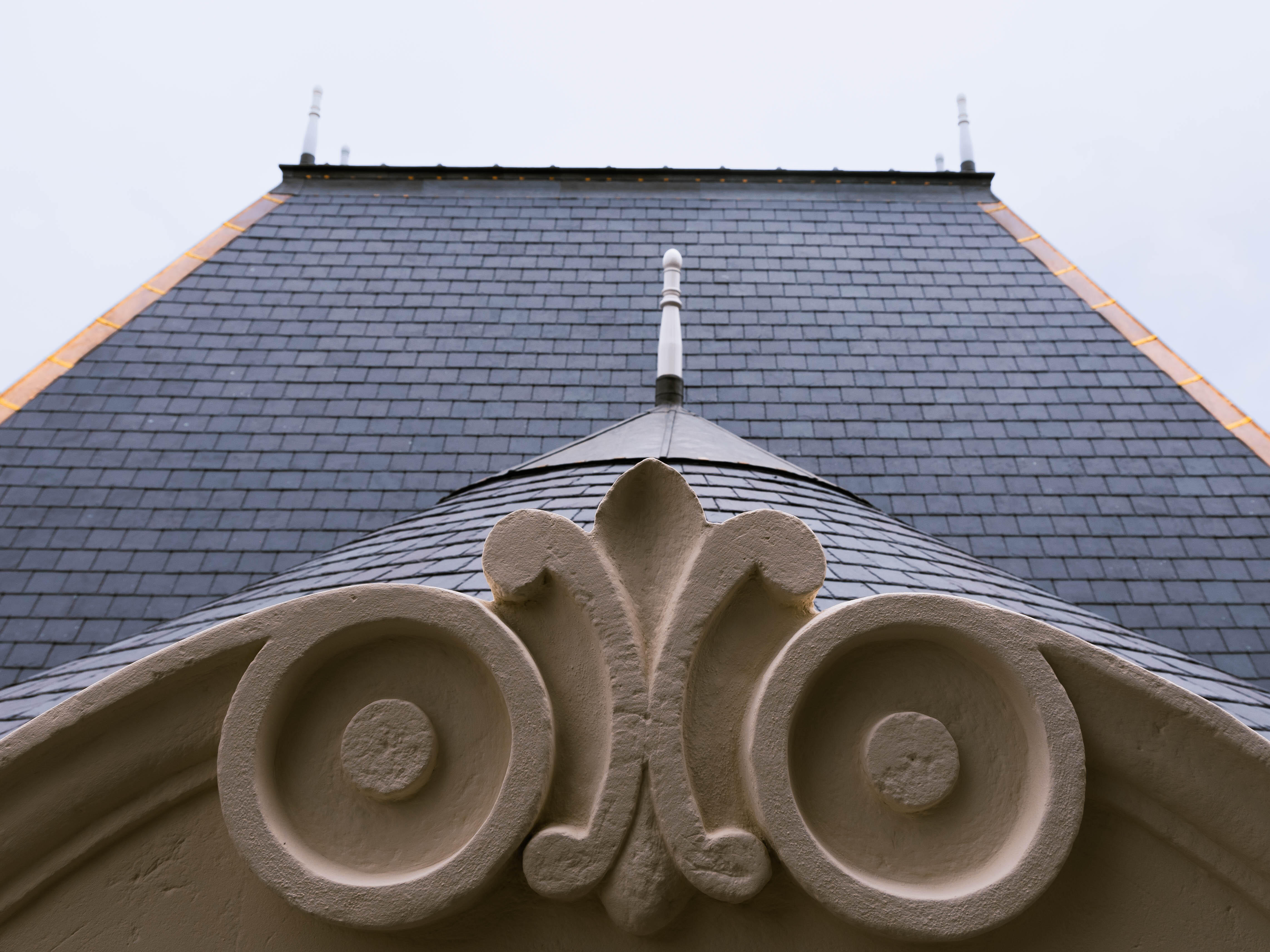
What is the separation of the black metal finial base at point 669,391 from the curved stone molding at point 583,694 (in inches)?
113

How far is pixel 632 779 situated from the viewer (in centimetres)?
206

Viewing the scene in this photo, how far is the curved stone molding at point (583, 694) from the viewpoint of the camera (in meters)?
2.03

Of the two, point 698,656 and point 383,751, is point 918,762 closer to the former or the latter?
point 698,656

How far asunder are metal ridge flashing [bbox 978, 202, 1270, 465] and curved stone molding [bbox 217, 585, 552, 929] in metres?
8.43

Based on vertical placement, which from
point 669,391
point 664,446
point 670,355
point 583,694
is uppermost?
point 670,355

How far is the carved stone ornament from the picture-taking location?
6.61 ft

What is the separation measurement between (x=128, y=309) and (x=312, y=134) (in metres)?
4.48

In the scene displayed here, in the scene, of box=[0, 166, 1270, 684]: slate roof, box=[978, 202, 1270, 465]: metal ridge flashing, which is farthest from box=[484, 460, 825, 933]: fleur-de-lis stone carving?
box=[978, 202, 1270, 465]: metal ridge flashing

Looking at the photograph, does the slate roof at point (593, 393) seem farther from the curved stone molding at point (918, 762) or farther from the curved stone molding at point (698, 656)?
the curved stone molding at point (698, 656)

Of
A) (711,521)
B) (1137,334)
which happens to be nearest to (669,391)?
(711,521)

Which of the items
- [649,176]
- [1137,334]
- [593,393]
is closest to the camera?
[593,393]

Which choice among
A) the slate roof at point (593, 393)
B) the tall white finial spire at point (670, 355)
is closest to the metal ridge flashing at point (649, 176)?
the slate roof at point (593, 393)

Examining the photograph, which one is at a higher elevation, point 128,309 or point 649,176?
point 649,176

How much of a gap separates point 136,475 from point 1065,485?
25.6 feet
